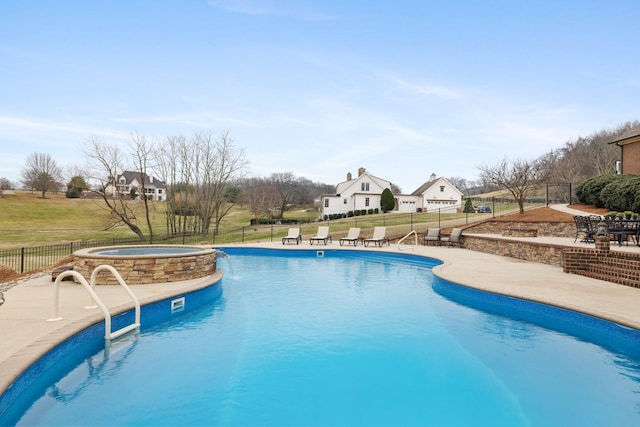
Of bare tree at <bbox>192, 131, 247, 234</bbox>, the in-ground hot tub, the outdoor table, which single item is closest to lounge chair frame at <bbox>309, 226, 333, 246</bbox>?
the in-ground hot tub

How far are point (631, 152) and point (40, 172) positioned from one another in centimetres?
7170

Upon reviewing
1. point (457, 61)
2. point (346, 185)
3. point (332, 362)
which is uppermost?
point (457, 61)

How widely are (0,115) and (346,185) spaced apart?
31924mm

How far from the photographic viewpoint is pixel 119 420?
3182 mm

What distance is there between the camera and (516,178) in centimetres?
2209

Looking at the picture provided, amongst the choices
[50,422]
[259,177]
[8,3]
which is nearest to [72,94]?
[8,3]

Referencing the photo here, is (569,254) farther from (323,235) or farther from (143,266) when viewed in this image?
(323,235)

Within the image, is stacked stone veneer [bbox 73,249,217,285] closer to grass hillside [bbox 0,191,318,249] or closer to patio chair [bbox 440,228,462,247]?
patio chair [bbox 440,228,462,247]

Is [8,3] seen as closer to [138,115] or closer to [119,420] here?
[119,420]

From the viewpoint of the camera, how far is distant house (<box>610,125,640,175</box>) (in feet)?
64.6

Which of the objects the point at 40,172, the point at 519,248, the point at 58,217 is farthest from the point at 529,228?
the point at 40,172

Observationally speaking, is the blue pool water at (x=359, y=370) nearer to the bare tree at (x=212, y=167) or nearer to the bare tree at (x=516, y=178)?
the bare tree at (x=516, y=178)

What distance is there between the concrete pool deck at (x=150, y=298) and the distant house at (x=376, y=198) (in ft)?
107

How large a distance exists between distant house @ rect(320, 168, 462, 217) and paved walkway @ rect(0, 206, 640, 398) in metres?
32.4
